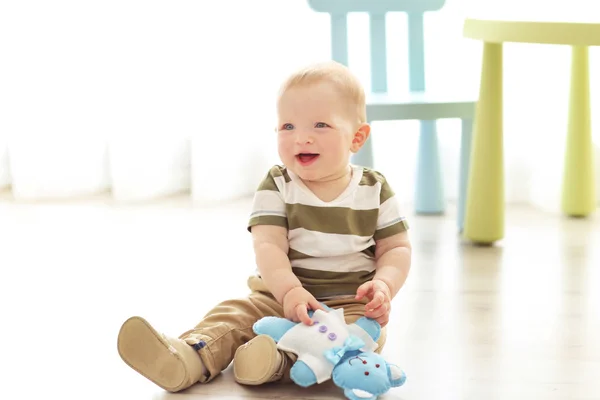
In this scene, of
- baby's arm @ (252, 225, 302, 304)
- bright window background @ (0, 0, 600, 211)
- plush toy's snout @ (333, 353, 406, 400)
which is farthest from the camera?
bright window background @ (0, 0, 600, 211)

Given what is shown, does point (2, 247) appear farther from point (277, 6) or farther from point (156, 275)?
point (277, 6)

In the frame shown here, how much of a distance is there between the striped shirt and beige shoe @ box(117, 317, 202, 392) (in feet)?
0.74

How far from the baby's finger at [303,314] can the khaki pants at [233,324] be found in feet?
0.16

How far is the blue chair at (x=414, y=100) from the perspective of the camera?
1855mm

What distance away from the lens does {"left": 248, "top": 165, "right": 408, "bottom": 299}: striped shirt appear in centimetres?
130

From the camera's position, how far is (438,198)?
215cm

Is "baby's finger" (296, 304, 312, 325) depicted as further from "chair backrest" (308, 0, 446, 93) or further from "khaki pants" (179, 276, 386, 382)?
"chair backrest" (308, 0, 446, 93)

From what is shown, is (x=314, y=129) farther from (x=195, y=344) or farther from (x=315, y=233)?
(x=195, y=344)

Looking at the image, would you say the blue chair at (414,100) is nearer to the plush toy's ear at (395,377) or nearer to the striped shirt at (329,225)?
the striped shirt at (329,225)

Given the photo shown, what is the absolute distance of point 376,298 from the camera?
1.22m

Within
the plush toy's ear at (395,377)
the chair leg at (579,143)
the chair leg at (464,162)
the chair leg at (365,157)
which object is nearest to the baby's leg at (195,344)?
the plush toy's ear at (395,377)

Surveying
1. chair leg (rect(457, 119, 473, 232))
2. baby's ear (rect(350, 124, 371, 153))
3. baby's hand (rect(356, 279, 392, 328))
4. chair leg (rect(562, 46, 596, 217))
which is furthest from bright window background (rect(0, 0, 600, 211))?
baby's hand (rect(356, 279, 392, 328))

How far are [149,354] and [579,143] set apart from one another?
1.23 meters

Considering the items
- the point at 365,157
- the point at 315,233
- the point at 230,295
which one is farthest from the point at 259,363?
the point at 365,157
